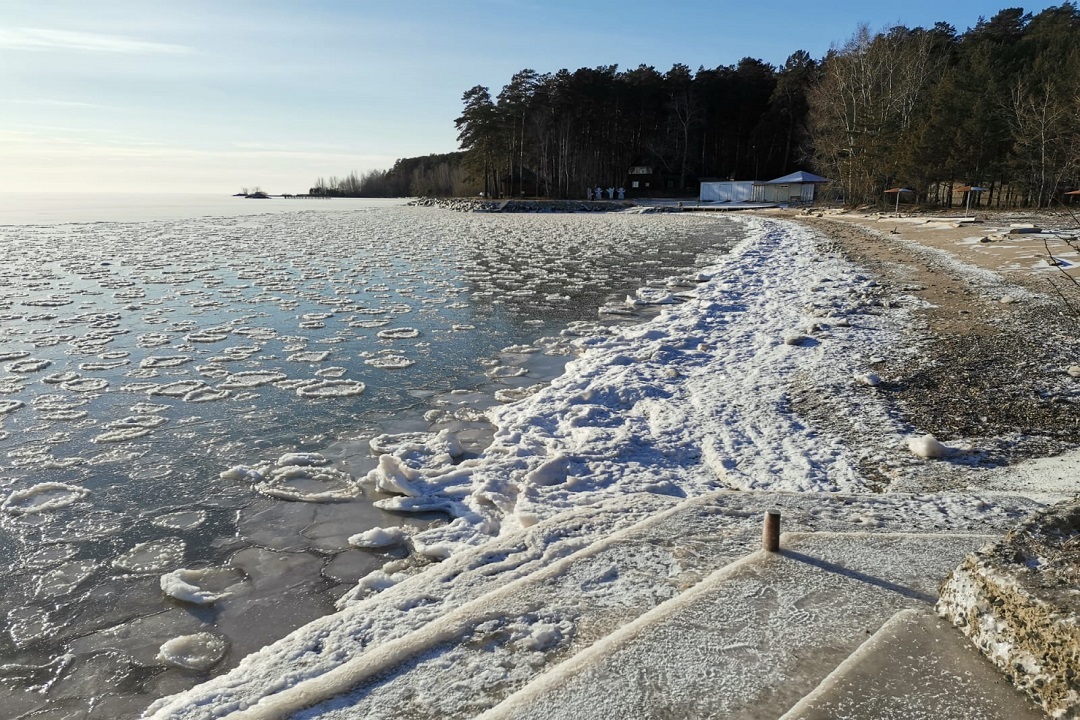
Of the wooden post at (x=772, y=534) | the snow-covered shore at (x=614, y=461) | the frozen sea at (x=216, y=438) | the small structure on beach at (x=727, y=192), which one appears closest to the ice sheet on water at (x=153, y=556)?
the frozen sea at (x=216, y=438)

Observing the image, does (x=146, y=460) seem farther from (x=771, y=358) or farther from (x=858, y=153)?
(x=858, y=153)

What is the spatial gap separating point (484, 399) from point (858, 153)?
42.8 m

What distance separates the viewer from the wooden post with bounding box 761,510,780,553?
337 centimetres

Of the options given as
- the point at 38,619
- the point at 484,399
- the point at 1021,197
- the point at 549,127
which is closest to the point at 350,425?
the point at 484,399

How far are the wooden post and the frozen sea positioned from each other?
2289 mm

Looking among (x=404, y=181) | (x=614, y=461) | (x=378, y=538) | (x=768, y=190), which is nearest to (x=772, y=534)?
(x=614, y=461)

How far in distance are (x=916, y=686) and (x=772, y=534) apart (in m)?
1.06

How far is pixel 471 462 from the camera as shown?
18.3ft

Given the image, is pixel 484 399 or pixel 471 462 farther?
pixel 484 399

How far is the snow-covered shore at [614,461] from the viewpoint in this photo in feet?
10.4

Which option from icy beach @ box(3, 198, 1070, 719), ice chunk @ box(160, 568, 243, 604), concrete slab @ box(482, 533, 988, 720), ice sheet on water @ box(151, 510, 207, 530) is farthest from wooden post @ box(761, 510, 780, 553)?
ice sheet on water @ box(151, 510, 207, 530)

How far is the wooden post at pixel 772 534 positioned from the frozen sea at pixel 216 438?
2289 millimetres

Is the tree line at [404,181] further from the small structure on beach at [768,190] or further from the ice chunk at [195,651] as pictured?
the ice chunk at [195,651]

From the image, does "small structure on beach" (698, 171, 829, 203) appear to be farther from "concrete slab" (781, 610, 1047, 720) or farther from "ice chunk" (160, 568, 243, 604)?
"ice chunk" (160, 568, 243, 604)
